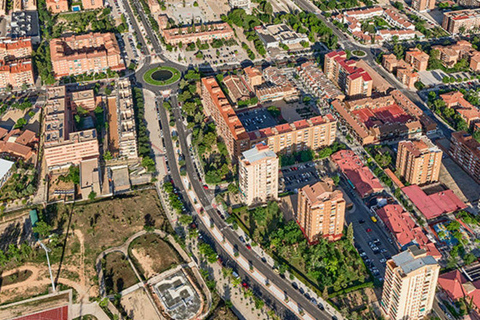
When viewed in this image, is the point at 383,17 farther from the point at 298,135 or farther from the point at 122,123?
the point at 122,123

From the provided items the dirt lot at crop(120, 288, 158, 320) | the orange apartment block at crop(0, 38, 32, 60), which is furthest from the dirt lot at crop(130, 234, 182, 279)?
the orange apartment block at crop(0, 38, 32, 60)

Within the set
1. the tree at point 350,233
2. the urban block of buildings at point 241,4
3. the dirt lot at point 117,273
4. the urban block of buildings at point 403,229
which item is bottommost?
the dirt lot at point 117,273

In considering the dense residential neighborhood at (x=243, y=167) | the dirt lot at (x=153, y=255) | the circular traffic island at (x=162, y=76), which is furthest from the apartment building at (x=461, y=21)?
the dirt lot at (x=153, y=255)

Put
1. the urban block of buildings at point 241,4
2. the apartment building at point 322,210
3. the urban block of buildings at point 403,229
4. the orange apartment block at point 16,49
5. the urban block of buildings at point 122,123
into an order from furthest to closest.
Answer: the urban block of buildings at point 241,4
the orange apartment block at point 16,49
the urban block of buildings at point 122,123
the urban block of buildings at point 403,229
the apartment building at point 322,210

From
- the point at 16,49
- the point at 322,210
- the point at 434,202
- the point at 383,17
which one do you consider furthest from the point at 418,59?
the point at 16,49

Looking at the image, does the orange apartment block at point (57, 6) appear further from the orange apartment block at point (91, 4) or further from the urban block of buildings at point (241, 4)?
the urban block of buildings at point (241, 4)

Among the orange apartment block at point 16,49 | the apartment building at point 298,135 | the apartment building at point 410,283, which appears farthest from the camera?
the orange apartment block at point 16,49
